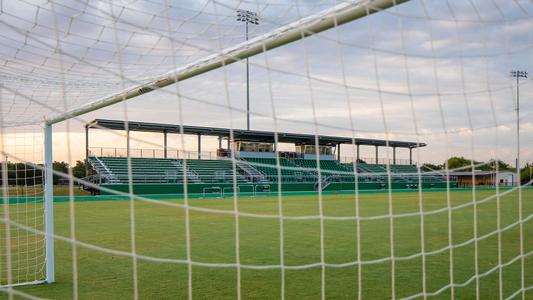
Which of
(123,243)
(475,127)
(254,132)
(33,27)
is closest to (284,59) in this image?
(475,127)

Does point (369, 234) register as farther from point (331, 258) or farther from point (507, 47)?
point (507, 47)

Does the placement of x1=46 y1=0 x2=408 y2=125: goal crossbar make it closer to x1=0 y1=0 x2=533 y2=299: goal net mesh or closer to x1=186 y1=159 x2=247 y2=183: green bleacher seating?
x1=0 y1=0 x2=533 y2=299: goal net mesh

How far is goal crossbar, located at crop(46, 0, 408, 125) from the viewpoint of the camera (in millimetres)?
2648

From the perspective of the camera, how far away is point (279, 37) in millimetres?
2961

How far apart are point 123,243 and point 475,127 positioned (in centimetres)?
523

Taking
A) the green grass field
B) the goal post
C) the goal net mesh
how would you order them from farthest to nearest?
the goal post, the green grass field, the goal net mesh

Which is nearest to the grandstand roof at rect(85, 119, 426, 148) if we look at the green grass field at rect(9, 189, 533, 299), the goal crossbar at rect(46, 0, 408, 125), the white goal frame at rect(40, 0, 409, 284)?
the green grass field at rect(9, 189, 533, 299)

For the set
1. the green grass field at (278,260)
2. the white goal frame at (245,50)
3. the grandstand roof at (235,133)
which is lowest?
the green grass field at (278,260)

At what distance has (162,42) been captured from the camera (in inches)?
158

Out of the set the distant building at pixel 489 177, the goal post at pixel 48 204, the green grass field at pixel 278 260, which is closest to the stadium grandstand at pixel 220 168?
the distant building at pixel 489 177

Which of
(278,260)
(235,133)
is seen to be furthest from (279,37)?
(235,133)

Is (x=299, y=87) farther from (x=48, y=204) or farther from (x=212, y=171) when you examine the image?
(x=212, y=171)

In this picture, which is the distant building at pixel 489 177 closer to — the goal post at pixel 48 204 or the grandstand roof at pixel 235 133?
the goal post at pixel 48 204

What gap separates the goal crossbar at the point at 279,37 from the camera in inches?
104
